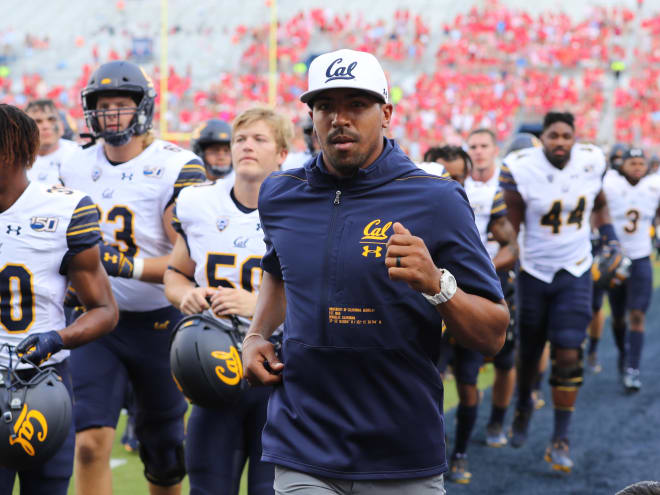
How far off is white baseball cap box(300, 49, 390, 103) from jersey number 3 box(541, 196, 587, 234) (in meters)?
3.78

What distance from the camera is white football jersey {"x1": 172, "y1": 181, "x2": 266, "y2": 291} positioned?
352 centimetres

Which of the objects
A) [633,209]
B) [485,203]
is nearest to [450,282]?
[485,203]

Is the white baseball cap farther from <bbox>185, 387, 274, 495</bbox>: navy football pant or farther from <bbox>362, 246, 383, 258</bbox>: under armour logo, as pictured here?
<bbox>185, 387, 274, 495</bbox>: navy football pant

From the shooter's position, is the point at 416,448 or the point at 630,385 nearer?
the point at 416,448

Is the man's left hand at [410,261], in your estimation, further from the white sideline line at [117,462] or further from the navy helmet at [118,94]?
the white sideline line at [117,462]

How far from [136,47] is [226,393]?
26.6 metres

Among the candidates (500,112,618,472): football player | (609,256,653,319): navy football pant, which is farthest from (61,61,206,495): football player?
(609,256,653,319): navy football pant

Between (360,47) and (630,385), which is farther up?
(360,47)

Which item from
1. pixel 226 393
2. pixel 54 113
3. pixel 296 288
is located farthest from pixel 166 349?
pixel 54 113

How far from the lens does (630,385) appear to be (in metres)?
7.77

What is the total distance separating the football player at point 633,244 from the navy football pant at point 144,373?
4907 millimetres

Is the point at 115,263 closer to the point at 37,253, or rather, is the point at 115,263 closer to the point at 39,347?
the point at 37,253

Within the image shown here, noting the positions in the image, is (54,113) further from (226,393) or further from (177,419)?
(226,393)

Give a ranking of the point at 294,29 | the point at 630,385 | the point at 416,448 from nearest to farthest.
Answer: the point at 416,448, the point at 630,385, the point at 294,29
